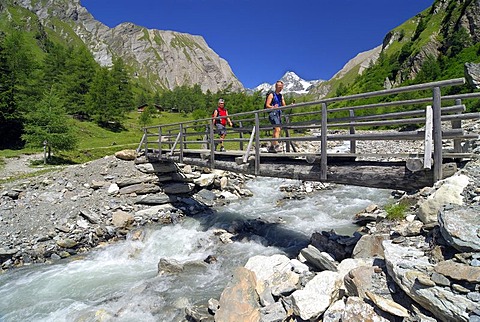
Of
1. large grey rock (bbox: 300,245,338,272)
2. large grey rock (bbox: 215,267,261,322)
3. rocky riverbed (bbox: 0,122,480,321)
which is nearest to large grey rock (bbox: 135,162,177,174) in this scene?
rocky riverbed (bbox: 0,122,480,321)

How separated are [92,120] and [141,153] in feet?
126

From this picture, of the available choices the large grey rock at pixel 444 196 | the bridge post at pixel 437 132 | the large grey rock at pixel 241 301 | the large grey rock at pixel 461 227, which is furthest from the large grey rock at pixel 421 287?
the large grey rock at pixel 241 301

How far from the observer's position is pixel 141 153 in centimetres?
1925

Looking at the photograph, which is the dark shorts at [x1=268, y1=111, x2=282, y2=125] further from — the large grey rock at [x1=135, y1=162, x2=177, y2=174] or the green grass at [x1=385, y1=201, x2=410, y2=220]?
the large grey rock at [x1=135, y1=162, x2=177, y2=174]

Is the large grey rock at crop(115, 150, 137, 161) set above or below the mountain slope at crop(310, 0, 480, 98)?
below

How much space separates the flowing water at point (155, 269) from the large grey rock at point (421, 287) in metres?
5.16

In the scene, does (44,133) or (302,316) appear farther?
(44,133)

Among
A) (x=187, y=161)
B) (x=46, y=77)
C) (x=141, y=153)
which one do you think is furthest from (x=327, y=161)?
(x=46, y=77)

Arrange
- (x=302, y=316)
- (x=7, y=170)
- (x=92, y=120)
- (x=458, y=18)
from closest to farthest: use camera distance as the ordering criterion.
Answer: (x=302, y=316) < (x=7, y=170) < (x=92, y=120) < (x=458, y=18)

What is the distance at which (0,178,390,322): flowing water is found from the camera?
7.94 metres

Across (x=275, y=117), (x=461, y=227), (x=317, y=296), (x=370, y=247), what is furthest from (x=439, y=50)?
(x=317, y=296)

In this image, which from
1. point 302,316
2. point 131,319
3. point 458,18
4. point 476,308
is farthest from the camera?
point 458,18

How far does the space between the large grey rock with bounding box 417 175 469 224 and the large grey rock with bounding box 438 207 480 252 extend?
0.47 m

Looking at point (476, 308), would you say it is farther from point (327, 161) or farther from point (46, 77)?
point (46, 77)
